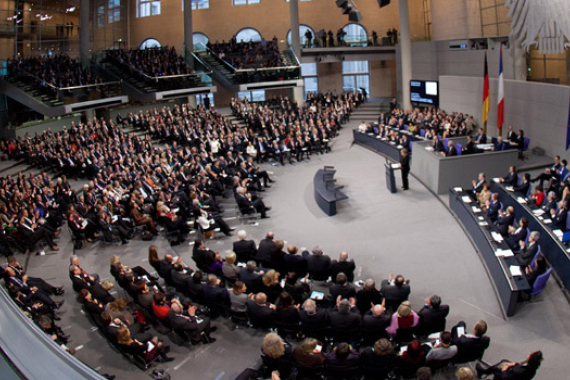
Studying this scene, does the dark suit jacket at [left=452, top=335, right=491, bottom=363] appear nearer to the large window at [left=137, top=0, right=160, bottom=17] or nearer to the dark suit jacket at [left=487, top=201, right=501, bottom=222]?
the dark suit jacket at [left=487, top=201, right=501, bottom=222]

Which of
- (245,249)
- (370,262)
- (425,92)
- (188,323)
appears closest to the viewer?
(188,323)

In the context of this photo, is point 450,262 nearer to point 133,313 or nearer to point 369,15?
point 133,313

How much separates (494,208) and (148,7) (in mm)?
33789

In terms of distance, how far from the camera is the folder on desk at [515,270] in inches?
325

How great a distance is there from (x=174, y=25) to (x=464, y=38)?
21777 millimetres

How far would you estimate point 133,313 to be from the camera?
8.80 m

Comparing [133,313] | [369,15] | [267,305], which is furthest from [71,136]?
[369,15]

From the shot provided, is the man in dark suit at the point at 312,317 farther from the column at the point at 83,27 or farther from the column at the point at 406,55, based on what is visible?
the column at the point at 83,27

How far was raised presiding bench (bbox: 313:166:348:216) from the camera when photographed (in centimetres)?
1352

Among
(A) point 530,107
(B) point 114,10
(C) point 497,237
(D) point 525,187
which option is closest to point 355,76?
(B) point 114,10

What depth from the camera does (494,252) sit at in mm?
9109

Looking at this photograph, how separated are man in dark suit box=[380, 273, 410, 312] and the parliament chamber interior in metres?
0.04

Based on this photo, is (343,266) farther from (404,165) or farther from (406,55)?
(406,55)

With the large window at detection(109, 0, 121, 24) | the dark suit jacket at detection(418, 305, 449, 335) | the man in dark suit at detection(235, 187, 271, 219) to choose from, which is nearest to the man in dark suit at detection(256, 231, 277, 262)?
the dark suit jacket at detection(418, 305, 449, 335)
